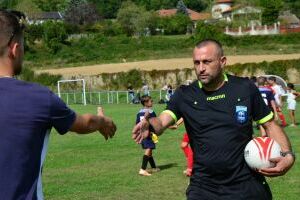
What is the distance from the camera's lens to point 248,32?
108 meters

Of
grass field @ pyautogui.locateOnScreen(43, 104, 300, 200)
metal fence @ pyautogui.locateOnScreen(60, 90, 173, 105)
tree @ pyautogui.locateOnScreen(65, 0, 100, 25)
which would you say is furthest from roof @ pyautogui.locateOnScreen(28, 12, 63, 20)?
grass field @ pyautogui.locateOnScreen(43, 104, 300, 200)

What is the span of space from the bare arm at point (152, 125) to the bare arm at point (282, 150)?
897 millimetres

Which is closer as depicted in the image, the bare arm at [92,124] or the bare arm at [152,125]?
the bare arm at [92,124]

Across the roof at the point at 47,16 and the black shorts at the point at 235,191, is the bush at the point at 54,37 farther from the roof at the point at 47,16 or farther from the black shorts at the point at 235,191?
the black shorts at the point at 235,191

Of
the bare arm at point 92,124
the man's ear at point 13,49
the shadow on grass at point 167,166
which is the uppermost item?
the man's ear at point 13,49

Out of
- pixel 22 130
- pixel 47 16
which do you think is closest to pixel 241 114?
pixel 22 130

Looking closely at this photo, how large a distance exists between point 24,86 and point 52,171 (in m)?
10.7

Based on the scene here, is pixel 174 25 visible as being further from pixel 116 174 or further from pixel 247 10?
pixel 116 174

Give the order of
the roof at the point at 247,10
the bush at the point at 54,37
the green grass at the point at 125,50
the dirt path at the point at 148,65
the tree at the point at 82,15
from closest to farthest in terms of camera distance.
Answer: the dirt path at the point at 148,65 < the green grass at the point at 125,50 < the bush at the point at 54,37 < the roof at the point at 247,10 < the tree at the point at 82,15

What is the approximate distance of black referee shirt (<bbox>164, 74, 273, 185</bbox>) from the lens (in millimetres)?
5500

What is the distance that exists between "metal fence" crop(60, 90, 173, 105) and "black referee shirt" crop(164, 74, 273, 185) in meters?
38.6

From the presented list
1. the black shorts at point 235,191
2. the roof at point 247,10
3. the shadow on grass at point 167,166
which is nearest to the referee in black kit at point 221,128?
the black shorts at point 235,191

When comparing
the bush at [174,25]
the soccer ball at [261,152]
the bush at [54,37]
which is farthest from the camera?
the bush at [174,25]

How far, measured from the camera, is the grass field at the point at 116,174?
35.9 ft
